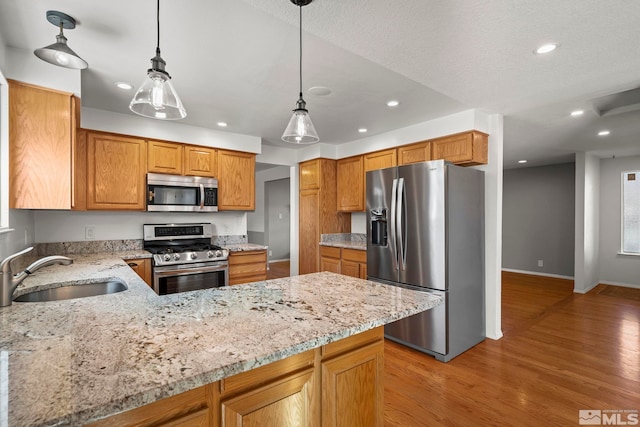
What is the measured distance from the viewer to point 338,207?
479 cm

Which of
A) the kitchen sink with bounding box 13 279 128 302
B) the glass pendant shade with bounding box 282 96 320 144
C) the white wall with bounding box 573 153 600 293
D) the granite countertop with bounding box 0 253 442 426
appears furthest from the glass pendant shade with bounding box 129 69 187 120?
the white wall with bounding box 573 153 600 293

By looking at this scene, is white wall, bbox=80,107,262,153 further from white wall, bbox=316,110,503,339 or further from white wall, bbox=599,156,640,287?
white wall, bbox=599,156,640,287

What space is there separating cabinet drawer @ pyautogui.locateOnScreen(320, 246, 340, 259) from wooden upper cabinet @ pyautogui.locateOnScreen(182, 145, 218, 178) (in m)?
1.80

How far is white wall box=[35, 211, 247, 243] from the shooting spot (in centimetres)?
318

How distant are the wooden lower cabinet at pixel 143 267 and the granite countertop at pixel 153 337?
1.39 metres

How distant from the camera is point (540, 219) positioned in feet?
21.6

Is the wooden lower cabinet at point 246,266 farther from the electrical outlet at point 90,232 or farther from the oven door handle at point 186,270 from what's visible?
the electrical outlet at point 90,232

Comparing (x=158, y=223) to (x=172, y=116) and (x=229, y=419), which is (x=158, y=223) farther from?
(x=229, y=419)

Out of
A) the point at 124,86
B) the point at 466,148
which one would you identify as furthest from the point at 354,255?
the point at 124,86

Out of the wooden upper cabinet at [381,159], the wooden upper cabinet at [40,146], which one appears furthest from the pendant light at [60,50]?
the wooden upper cabinet at [381,159]

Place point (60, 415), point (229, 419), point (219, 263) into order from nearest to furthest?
point (60, 415), point (229, 419), point (219, 263)

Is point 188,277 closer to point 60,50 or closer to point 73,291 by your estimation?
point 73,291

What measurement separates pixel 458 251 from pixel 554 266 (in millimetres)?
5027

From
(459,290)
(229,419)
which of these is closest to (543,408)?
(459,290)
